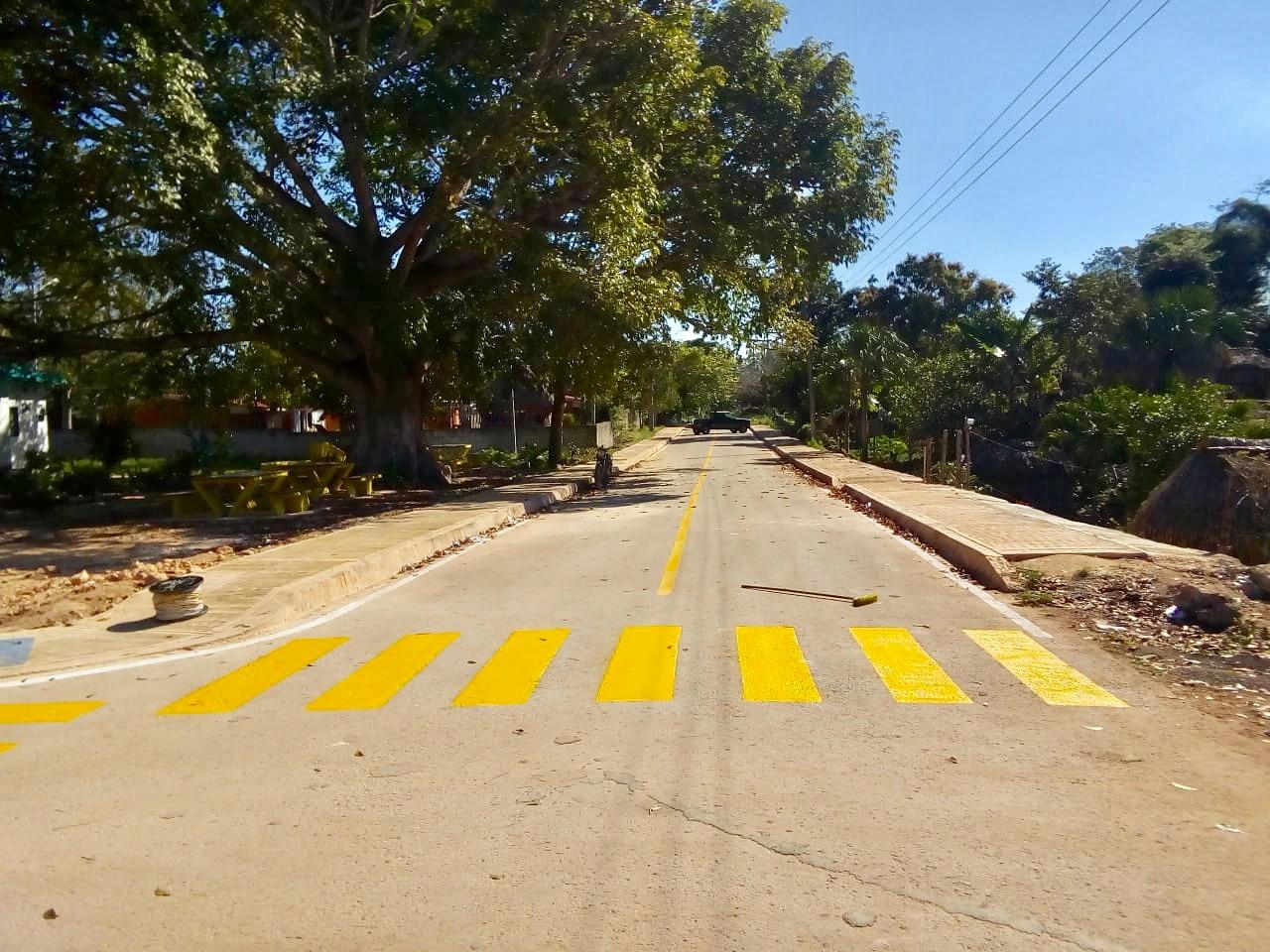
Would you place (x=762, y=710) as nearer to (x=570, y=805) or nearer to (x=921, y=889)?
(x=570, y=805)

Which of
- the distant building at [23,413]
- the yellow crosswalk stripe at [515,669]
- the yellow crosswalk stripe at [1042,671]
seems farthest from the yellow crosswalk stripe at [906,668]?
the distant building at [23,413]

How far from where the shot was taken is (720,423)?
88000 millimetres

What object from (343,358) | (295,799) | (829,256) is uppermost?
(829,256)

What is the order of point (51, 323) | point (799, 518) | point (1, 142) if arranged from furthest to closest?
point (51, 323), point (799, 518), point (1, 142)

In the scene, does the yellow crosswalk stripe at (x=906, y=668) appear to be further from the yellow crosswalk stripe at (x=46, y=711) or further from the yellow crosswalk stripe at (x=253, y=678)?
the yellow crosswalk stripe at (x=46, y=711)

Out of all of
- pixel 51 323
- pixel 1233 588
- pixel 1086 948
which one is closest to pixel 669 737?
pixel 1086 948

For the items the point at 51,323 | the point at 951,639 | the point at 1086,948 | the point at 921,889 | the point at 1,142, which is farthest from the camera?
the point at 51,323

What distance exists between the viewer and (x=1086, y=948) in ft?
13.4

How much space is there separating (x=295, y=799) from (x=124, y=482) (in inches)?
954

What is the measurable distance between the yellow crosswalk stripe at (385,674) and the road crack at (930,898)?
3.12 meters

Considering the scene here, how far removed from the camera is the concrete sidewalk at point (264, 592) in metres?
10.2

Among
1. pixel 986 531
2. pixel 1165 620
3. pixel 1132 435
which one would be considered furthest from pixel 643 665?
pixel 1132 435

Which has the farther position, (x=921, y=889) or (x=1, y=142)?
(x=1, y=142)

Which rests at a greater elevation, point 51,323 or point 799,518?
point 51,323
